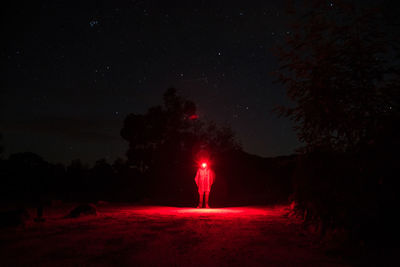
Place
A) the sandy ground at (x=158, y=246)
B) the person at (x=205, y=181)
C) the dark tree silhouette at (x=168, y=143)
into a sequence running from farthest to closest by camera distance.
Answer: the dark tree silhouette at (x=168, y=143) < the person at (x=205, y=181) < the sandy ground at (x=158, y=246)

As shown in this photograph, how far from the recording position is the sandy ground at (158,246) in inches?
181

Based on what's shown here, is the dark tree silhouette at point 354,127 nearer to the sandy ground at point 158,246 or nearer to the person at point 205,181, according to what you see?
the sandy ground at point 158,246

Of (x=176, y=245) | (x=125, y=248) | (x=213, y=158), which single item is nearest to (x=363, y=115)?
(x=176, y=245)

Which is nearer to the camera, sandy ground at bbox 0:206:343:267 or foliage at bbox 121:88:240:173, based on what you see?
sandy ground at bbox 0:206:343:267

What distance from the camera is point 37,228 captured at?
736 cm

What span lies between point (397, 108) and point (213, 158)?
20.8m

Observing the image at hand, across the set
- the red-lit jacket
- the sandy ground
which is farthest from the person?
the sandy ground

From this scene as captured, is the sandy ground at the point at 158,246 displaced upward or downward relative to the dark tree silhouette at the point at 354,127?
downward

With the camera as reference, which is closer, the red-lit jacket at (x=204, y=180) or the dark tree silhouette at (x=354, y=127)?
the dark tree silhouette at (x=354, y=127)

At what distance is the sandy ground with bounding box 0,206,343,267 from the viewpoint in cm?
461

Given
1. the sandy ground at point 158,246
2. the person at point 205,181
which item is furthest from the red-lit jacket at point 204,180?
the sandy ground at point 158,246

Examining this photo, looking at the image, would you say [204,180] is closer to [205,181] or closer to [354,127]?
[205,181]

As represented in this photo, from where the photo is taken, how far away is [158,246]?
219 inches

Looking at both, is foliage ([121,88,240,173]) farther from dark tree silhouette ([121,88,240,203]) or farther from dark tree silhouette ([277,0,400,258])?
dark tree silhouette ([277,0,400,258])
